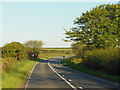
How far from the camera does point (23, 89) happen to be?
15625 millimetres

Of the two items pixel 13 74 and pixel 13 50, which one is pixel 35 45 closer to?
pixel 13 50

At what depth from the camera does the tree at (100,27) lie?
40188mm

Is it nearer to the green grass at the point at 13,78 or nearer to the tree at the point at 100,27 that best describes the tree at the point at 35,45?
the tree at the point at 100,27

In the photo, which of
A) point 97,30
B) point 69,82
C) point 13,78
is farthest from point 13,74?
point 97,30

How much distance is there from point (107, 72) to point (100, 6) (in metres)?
21.3

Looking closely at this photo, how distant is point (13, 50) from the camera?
64.9m

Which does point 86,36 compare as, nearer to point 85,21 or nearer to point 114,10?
point 85,21

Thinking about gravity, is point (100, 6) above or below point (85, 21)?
above

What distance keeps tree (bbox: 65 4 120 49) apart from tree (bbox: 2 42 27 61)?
2498cm

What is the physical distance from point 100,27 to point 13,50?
31.5m

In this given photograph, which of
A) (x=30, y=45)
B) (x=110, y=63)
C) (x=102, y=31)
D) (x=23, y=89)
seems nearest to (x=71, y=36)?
(x=102, y=31)

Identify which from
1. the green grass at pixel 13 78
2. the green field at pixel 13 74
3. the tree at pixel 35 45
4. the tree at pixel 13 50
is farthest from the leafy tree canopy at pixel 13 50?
the green grass at pixel 13 78

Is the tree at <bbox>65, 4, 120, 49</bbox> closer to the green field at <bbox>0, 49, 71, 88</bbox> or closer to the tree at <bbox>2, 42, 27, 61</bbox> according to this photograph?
the green field at <bbox>0, 49, 71, 88</bbox>

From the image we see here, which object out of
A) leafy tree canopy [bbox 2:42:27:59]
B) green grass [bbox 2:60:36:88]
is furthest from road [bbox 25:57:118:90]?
leafy tree canopy [bbox 2:42:27:59]
